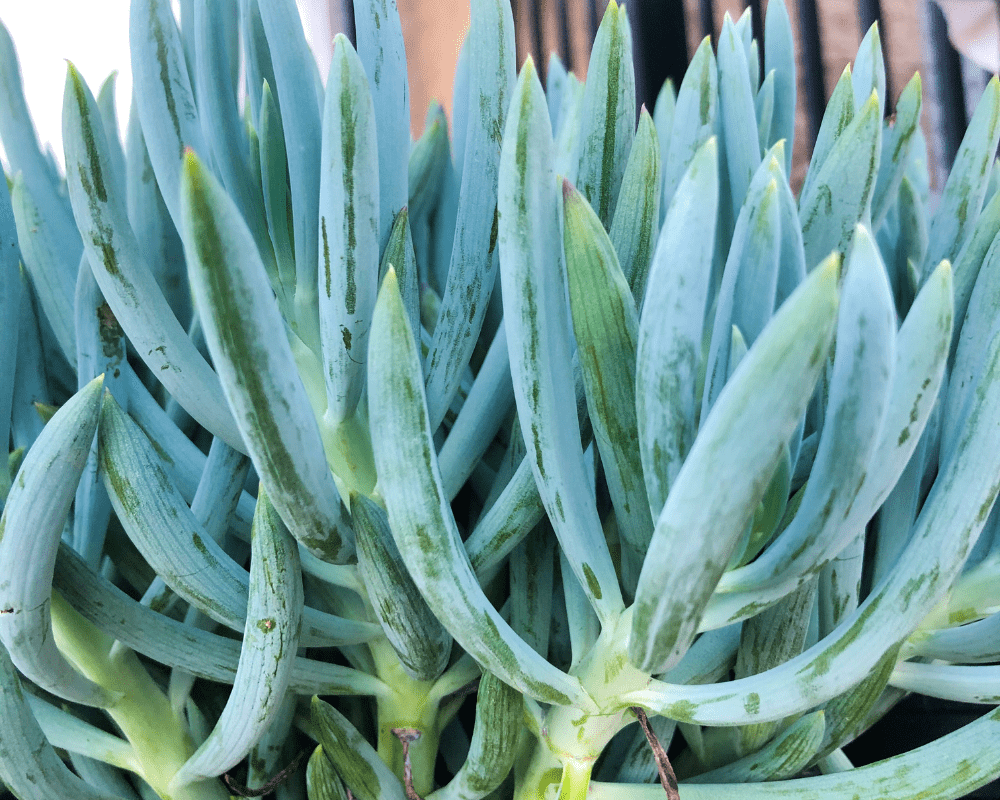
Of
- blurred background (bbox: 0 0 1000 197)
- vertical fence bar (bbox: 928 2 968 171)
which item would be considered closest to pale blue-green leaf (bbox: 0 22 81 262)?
blurred background (bbox: 0 0 1000 197)

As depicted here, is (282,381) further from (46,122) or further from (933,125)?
(933,125)

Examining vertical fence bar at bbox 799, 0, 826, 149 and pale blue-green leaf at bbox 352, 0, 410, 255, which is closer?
pale blue-green leaf at bbox 352, 0, 410, 255

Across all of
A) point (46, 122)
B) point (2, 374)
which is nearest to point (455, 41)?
point (46, 122)

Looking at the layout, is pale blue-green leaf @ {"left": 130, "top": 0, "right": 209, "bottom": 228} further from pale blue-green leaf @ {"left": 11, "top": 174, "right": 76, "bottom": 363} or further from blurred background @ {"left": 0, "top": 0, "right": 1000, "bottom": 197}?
blurred background @ {"left": 0, "top": 0, "right": 1000, "bottom": 197}

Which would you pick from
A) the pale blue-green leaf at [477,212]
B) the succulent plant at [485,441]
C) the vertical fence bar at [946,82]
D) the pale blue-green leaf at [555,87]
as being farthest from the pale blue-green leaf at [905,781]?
the vertical fence bar at [946,82]

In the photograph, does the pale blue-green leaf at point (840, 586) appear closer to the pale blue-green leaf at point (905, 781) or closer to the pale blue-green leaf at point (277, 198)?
the pale blue-green leaf at point (905, 781)
